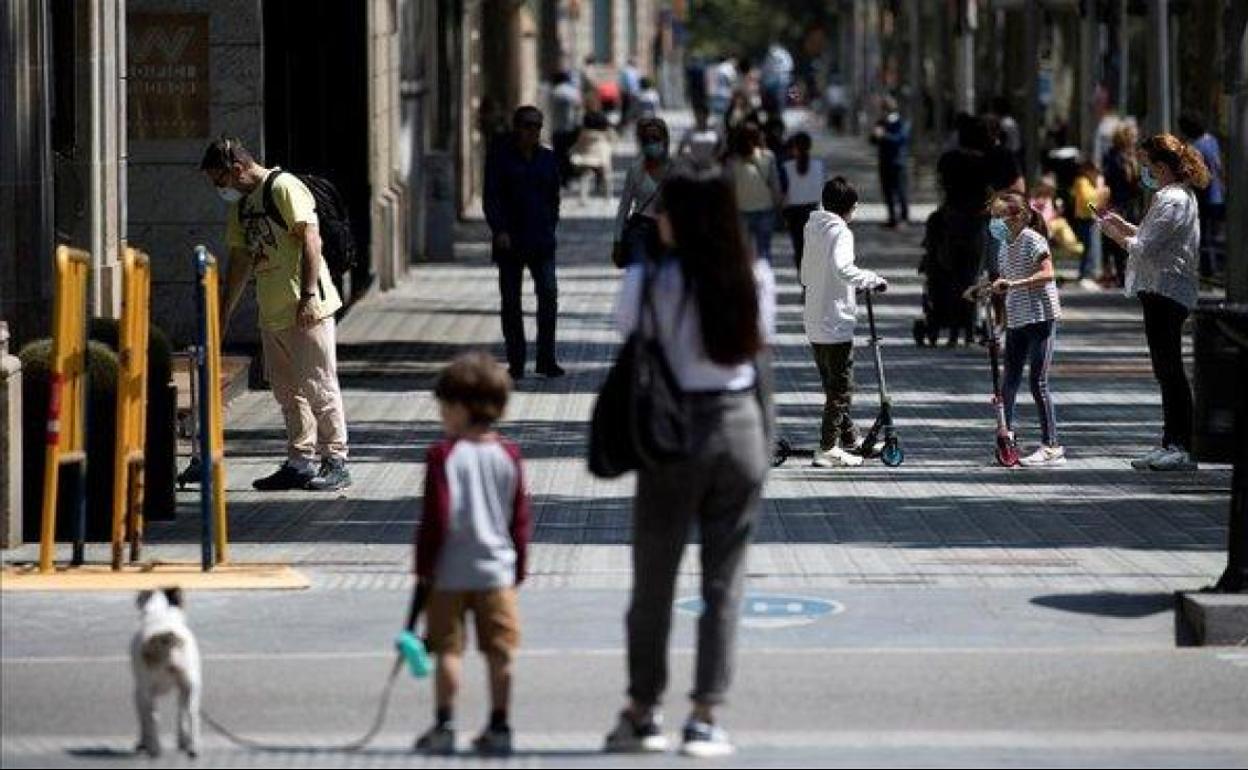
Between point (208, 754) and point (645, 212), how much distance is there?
12704 mm

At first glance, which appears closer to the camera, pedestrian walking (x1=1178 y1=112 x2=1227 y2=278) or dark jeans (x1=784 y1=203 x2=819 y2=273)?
pedestrian walking (x1=1178 y1=112 x2=1227 y2=278)

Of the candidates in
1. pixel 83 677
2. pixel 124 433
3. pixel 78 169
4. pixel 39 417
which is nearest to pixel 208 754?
pixel 83 677

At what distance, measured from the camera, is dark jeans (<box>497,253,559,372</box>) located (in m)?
23.9

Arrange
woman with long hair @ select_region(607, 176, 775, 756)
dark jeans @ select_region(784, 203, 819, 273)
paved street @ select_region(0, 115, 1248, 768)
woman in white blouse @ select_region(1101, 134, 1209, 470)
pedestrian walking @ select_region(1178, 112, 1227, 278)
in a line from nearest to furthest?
woman with long hair @ select_region(607, 176, 775, 756) → paved street @ select_region(0, 115, 1248, 768) → woman in white blouse @ select_region(1101, 134, 1209, 470) → pedestrian walking @ select_region(1178, 112, 1227, 278) → dark jeans @ select_region(784, 203, 819, 273)

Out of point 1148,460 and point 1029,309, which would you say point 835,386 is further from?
point 1148,460

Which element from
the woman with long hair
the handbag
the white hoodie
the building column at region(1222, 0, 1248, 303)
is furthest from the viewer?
the building column at region(1222, 0, 1248, 303)

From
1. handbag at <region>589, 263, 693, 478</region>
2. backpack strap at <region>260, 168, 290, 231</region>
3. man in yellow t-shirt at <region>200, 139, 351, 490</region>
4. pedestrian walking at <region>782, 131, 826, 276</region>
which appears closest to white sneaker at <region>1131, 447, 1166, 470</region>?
man in yellow t-shirt at <region>200, 139, 351, 490</region>

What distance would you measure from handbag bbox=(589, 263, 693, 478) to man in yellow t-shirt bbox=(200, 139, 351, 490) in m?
6.74

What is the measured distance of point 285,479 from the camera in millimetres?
17734

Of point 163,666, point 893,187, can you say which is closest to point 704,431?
point 163,666

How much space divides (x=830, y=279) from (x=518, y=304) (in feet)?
18.0

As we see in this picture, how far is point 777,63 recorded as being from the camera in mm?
68625

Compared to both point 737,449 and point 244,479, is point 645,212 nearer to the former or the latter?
point 244,479

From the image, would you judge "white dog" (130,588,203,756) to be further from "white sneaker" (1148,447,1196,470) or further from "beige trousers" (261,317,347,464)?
"white sneaker" (1148,447,1196,470)
